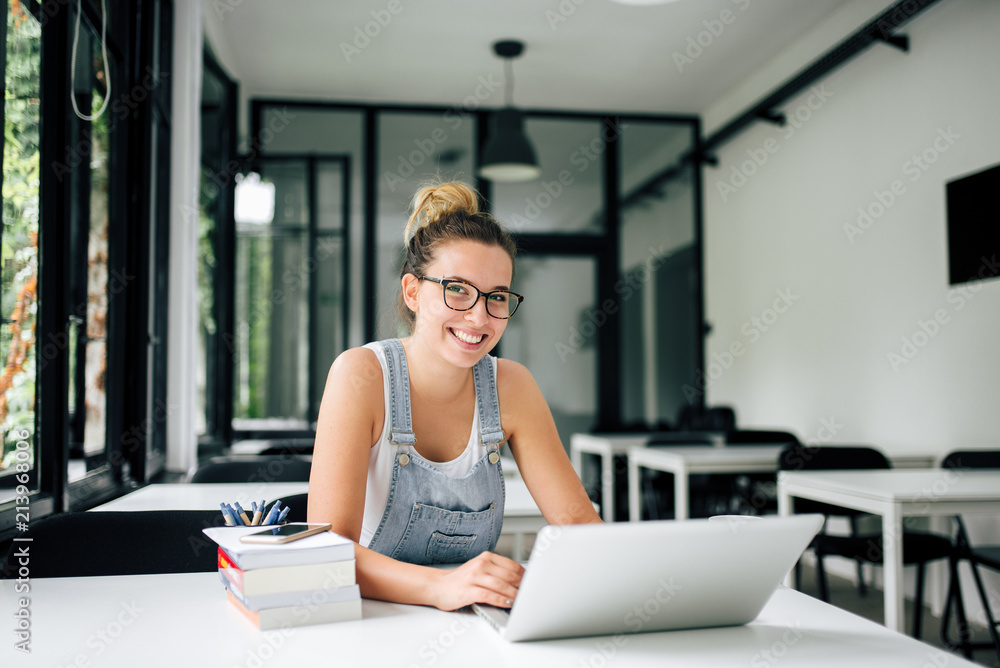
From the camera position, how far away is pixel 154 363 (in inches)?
141

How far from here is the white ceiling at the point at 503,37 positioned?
4.63m

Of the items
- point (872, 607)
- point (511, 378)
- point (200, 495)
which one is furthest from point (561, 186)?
point (511, 378)

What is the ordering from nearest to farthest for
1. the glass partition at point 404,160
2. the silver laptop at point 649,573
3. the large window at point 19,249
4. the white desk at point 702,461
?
the silver laptop at point 649,573
the large window at point 19,249
the white desk at point 702,461
the glass partition at point 404,160

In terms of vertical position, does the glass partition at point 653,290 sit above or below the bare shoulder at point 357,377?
above

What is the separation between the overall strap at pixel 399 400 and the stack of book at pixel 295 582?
0.37m

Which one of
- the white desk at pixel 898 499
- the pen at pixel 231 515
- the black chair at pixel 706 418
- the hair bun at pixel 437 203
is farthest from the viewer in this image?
the black chair at pixel 706 418

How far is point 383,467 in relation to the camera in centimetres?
142

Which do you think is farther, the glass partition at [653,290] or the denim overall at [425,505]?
the glass partition at [653,290]

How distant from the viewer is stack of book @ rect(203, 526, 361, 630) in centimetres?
99

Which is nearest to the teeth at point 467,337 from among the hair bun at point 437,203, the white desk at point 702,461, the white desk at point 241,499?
the hair bun at point 437,203

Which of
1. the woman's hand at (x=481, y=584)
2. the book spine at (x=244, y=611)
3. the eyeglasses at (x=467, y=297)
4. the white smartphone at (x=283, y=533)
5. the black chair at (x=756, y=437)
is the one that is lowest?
the black chair at (x=756, y=437)

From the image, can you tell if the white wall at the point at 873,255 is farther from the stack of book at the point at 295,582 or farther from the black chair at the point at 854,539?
the stack of book at the point at 295,582

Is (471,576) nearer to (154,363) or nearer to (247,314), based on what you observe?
(154,363)

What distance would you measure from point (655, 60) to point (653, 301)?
1.96 m
